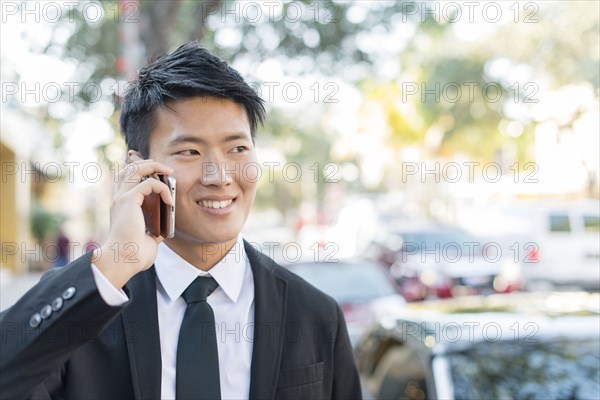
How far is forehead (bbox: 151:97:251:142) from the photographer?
1940 mm

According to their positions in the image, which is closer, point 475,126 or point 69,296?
point 69,296

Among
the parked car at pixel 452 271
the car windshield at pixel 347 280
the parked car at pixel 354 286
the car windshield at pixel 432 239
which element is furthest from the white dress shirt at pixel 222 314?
the car windshield at pixel 432 239

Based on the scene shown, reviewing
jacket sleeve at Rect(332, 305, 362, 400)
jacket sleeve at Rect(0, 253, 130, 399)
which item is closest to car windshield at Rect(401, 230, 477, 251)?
jacket sleeve at Rect(332, 305, 362, 400)

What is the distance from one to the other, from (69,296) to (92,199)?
38.8m

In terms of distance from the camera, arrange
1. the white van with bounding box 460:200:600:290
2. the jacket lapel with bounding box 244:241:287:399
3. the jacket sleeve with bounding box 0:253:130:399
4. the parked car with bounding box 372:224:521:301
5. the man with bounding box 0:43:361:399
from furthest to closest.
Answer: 1. the white van with bounding box 460:200:600:290
2. the parked car with bounding box 372:224:521:301
3. the jacket lapel with bounding box 244:241:287:399
4. the man with bounding box 0:43:361:399
5. the jacket sleeve with bounding box 0:253:130:399

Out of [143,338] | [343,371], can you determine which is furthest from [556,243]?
[143,338]

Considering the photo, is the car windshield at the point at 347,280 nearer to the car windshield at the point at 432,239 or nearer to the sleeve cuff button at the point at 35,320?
the car windshield at the point at 432,239

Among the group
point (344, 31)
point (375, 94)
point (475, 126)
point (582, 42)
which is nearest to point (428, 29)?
point (344, 31)

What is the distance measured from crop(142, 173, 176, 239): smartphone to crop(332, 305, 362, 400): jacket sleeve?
606 millimetres

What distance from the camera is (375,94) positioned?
3397 cm

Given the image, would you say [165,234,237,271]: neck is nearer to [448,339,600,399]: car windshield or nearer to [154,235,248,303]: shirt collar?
[154,235,248,303]: shirt collar

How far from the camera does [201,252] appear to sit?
2.01 metres

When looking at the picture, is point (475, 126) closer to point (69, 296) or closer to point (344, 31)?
point (344, 31)

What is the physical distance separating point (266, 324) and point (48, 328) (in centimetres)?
66
